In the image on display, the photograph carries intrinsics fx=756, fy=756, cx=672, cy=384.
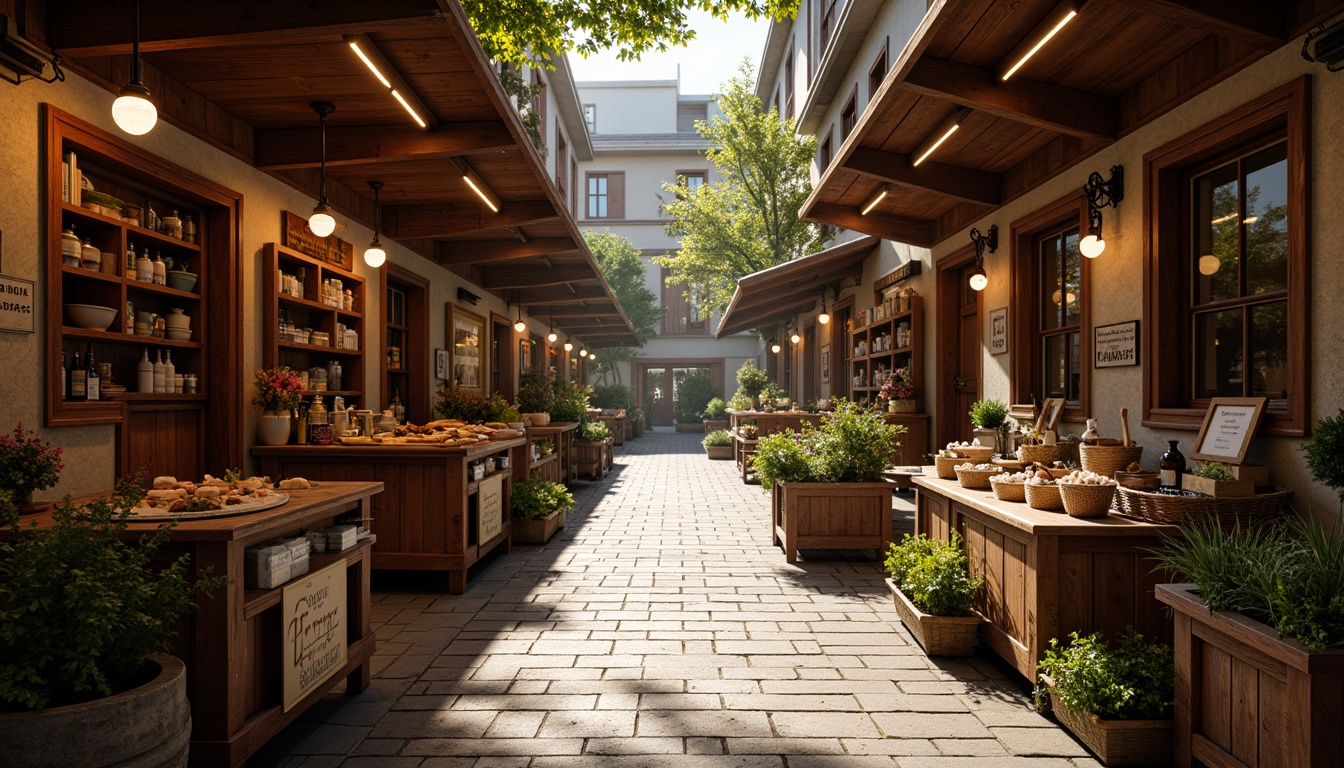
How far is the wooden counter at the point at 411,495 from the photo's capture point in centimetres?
585

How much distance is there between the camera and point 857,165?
22.2 feet

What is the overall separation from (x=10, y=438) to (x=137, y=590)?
1.63 m

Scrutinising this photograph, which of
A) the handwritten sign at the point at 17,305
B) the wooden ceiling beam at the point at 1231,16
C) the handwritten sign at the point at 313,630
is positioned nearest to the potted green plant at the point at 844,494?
the wooden ceiling beam at the point at 1231,16

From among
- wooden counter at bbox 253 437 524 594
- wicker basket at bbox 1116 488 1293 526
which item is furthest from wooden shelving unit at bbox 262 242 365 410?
wicker basket at bbox 1116 488 1293 526

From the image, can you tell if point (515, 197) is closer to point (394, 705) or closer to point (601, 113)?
point (394, 705)

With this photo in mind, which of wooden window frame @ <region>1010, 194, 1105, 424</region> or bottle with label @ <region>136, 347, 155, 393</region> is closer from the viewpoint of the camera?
bottle with label @ <region>136, 347, 155, 393</region>

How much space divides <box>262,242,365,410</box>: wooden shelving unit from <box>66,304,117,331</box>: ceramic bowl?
158cm

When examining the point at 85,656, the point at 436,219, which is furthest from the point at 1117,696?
the point at 436,219

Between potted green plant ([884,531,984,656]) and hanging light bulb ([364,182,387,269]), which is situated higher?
hanging light bulb ([364,182,387,269])

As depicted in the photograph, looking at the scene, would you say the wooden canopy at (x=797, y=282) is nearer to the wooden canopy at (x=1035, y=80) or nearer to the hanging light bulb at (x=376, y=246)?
the wooden canopy at (x=1035, y=80)

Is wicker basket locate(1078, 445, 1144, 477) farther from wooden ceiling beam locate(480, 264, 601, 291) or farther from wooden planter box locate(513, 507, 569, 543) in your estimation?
wooden ceiling beam locate(480, 264, 601, 291)

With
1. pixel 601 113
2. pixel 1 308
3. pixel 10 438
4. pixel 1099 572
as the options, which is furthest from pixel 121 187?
pixel 601 113

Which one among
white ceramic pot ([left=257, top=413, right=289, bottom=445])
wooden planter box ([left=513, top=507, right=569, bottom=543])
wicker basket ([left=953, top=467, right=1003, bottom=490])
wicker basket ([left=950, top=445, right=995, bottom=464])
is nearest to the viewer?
wicker basket ([left=953, top=467, right=1003, bottom=490])

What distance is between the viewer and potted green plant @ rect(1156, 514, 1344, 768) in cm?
229
